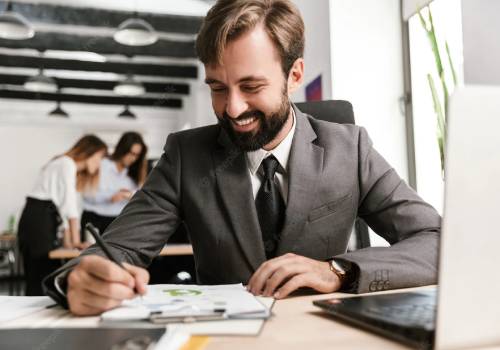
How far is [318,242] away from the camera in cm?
134

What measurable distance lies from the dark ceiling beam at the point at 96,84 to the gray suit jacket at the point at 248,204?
25.1ft

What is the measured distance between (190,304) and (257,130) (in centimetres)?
68

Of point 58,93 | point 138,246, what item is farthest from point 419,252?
point 58,93

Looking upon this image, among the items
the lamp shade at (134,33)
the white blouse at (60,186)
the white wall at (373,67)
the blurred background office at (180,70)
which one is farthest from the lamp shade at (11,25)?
the white wall at (373,67)

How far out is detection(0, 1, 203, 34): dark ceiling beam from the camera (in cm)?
576

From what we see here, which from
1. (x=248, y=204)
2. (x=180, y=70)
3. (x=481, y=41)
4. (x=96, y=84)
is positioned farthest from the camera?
(x=96, y=84)

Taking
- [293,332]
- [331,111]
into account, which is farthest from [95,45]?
[293,332]

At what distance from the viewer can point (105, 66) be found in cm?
782

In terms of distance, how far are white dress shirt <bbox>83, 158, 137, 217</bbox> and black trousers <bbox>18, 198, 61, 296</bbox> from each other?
0.89 feet

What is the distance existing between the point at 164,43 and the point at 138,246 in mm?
6059

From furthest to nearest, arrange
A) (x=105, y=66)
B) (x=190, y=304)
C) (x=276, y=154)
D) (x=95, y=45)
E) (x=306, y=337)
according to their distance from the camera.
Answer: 1. (x=105, y=66)
2. (x=95, y=45)
3. (x=276, y=154)
4. (x=190, y=304)
5. (x=306, y=337)

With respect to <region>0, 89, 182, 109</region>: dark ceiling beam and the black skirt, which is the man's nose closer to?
the black skirt

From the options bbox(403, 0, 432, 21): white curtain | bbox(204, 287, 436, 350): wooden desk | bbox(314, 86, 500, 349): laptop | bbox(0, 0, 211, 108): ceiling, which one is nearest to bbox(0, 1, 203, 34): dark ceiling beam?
bbox(0, 0, 211, 108): ceiling

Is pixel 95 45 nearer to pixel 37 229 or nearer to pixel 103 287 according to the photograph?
pixel 37 229
